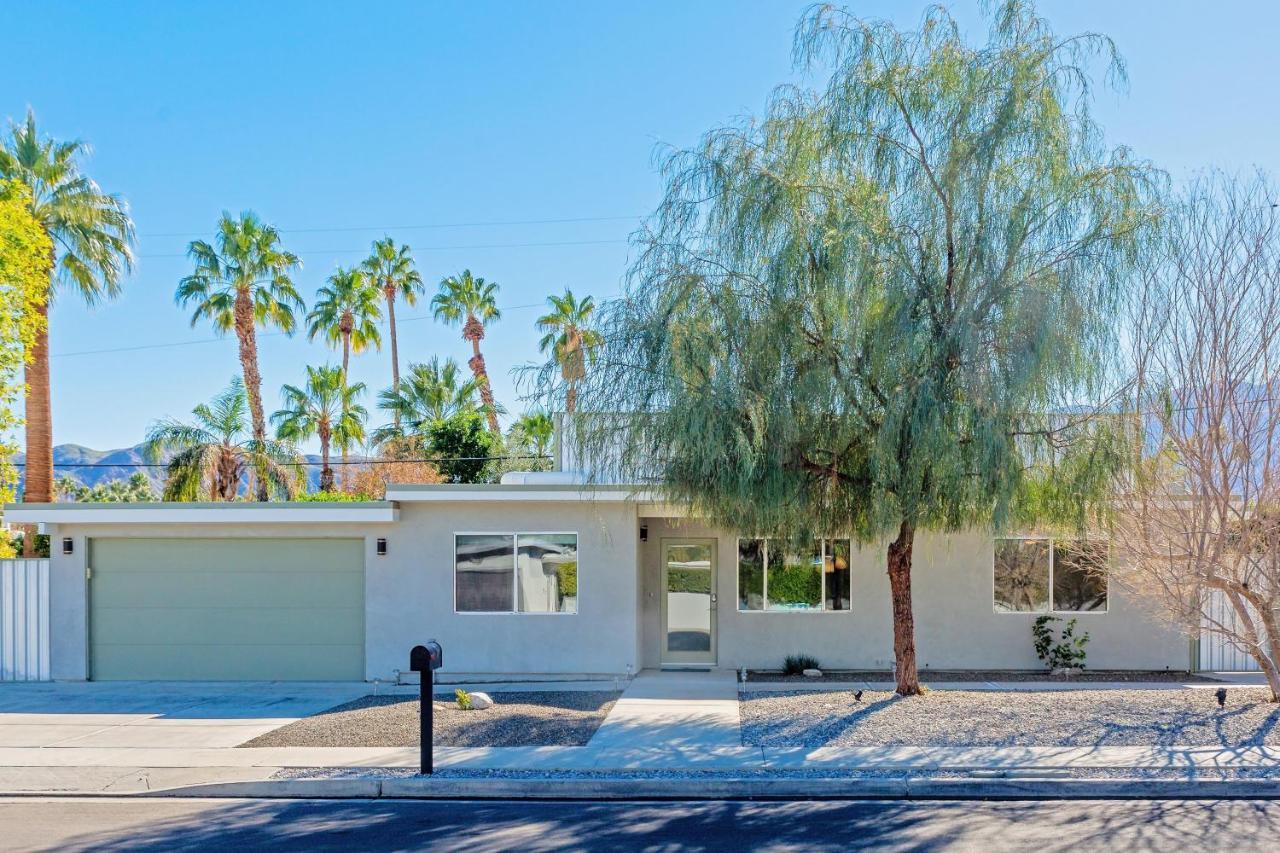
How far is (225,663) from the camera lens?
15352 millimetres

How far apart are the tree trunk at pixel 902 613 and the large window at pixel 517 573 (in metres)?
4.87

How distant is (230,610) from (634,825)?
9.94 metres

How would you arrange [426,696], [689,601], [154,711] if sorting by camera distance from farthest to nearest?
[689,601] → [154,711] → [426,696]

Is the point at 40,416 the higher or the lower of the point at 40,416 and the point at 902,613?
the higher

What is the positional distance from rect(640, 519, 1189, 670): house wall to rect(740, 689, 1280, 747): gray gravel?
114 inches

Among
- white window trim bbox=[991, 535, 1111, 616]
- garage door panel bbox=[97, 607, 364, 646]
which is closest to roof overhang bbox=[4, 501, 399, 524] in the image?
garage door panel bbox=[97, 607, 364, 646]

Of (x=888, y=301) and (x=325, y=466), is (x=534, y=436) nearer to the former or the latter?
(x=325, y=466)

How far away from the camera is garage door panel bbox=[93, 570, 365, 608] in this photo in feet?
50.4

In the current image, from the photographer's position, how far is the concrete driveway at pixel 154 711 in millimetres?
10914

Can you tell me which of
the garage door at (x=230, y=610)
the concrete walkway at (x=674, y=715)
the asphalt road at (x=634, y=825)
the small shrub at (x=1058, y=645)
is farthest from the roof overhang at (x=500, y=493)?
the small shrub at (x=1058, y=645)

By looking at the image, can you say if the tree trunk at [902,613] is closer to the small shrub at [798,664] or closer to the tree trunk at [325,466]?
the small shrub at [798,664]

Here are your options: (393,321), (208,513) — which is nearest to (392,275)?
(393,321)

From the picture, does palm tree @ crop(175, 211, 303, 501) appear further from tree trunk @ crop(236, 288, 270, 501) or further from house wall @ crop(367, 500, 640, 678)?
house wall @ crop(367, 500, 640, 678)

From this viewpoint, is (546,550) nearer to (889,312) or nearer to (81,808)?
(889,312)
